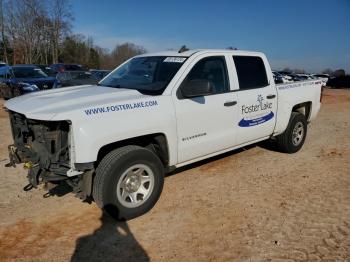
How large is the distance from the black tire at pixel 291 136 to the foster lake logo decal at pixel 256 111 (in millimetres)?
783

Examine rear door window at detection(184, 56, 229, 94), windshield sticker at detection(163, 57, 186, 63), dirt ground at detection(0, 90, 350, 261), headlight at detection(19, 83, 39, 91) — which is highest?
windshield sticker at detection(163, 57, 186, 63)

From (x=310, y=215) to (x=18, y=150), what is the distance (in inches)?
→ 145

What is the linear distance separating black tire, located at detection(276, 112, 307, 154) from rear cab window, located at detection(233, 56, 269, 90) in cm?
114

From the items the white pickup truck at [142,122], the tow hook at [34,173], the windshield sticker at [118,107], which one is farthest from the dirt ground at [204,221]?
the windshield sticker at [118,107]

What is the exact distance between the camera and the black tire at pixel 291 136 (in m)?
6.46

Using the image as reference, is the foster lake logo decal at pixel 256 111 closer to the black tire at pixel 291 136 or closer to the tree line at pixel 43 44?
the black tire at pixel 291 136

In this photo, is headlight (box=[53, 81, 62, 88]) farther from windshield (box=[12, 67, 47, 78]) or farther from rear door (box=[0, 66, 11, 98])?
rear door (box=[0, 66, 11, 98])

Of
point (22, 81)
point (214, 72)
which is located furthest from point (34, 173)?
point (22, 81)

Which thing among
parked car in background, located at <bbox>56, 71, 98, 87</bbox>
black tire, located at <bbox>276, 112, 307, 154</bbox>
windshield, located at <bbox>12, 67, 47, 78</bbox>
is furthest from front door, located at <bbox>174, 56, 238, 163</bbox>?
windshield, located at <bbox>12, 67, 47, 78</bbox>

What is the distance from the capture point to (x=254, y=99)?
5375 millimetres

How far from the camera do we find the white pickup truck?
3.67m

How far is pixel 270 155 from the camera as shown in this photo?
6.69m

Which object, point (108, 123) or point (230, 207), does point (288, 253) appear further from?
point (108, 123)

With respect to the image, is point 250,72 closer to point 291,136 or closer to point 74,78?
point 291,136
